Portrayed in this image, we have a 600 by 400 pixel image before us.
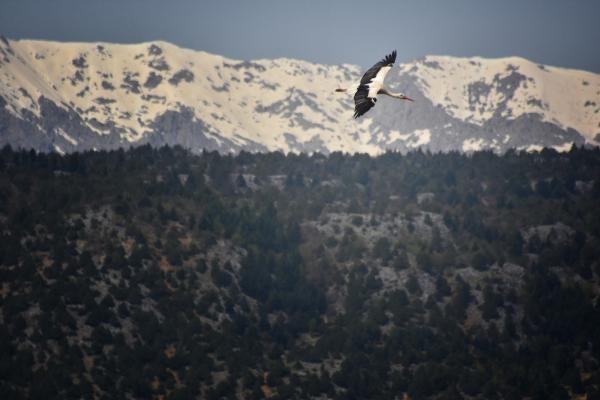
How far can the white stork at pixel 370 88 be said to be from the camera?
8212 centimetres

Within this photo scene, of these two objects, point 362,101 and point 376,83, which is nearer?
point 362,101

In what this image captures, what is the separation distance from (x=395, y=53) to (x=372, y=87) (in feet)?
19.9

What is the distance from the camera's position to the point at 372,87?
3305 inches

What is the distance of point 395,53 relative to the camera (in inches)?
3506

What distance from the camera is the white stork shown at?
82.1 m

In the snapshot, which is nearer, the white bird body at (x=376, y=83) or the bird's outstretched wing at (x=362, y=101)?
the bird's outstretched wing at (x=362, y=101)

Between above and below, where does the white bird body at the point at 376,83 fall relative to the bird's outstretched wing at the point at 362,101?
above

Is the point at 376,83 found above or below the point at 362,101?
above

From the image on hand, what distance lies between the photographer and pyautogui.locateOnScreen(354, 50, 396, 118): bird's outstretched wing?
8212cm

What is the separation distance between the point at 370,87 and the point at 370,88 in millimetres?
145

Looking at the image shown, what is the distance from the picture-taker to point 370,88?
83688mm

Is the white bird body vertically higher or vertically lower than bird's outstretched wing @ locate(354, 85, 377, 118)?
higher

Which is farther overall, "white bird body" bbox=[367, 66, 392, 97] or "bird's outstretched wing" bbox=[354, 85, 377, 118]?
"white bird body" bbox=[367, 66, 392, 97]
